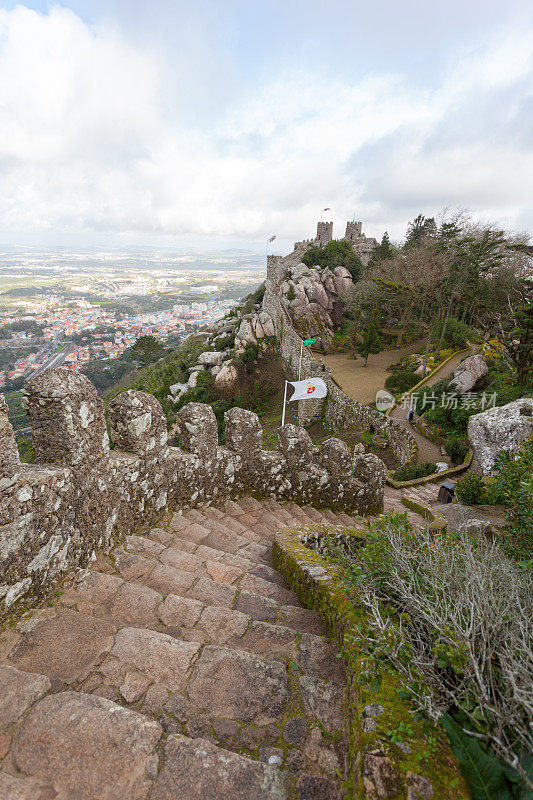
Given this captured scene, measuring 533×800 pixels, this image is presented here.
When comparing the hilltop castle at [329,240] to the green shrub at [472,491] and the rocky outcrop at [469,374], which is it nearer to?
the rocky outcrop at [469,374]

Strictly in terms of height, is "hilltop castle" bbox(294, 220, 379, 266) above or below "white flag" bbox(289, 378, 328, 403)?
above

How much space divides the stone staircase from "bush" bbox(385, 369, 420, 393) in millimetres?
18105

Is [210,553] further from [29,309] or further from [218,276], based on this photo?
[218,276]

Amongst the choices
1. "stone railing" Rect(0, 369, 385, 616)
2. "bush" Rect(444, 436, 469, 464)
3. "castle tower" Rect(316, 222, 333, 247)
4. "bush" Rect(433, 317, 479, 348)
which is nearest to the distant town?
"stone railing" Rect(0, 369, 385, 616)

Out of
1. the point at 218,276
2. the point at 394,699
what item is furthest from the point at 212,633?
the point at 218,276

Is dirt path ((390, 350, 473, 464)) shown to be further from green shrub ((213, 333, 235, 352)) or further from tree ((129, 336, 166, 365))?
tree ((129, 336, 166, 365))

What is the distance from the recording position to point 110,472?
11.4ft

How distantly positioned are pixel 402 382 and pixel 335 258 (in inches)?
788

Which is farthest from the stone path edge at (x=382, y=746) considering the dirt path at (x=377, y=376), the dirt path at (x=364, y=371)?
the dirt path at (x=364, y=371)

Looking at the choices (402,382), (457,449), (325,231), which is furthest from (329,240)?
(457,449)

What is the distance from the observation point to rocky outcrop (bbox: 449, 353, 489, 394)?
16.6 m

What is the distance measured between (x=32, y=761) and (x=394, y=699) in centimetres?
165

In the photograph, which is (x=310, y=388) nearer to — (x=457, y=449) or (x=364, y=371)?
(x=457, y=449)

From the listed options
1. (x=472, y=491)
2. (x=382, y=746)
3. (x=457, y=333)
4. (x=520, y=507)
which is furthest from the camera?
(x=457, y=333)
